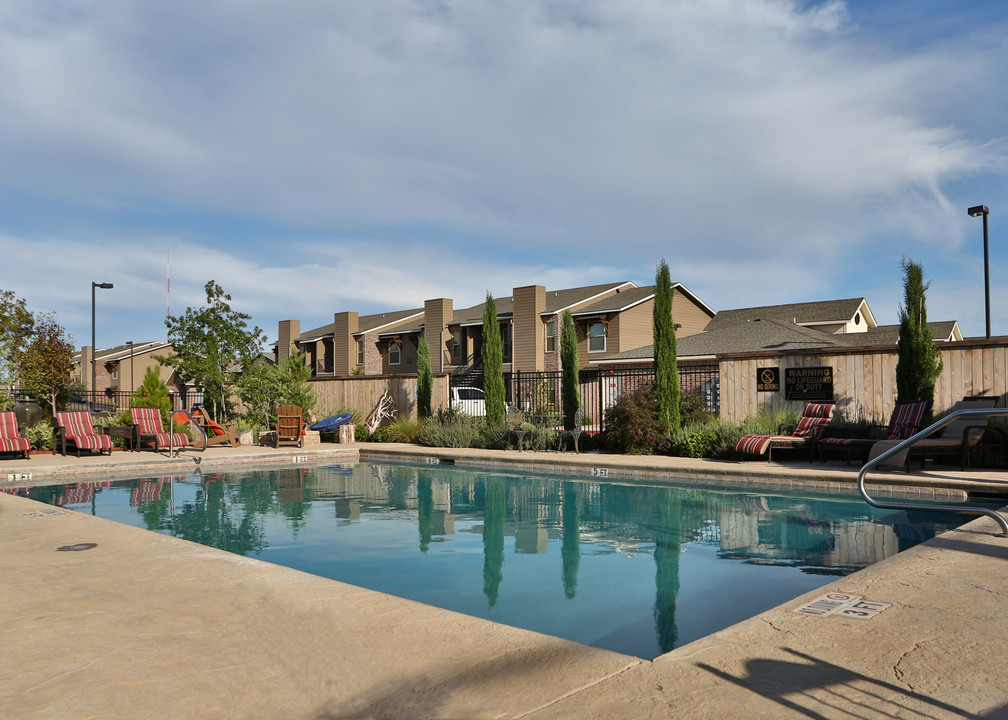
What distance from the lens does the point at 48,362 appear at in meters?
18.5

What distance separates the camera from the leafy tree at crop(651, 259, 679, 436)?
1491cm

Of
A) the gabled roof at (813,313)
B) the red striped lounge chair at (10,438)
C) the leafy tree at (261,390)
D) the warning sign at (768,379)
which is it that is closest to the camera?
the red striped lounge chair at (10,438)

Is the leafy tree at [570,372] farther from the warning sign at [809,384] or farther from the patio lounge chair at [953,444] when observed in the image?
the patio lounge chair at [953,444]

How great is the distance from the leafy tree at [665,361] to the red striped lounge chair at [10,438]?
12.9 meters

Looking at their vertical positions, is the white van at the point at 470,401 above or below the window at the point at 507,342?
below

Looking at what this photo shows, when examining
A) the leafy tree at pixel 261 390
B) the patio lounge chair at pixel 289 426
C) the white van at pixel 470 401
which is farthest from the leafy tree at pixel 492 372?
the leafy tree at pixel 261 390

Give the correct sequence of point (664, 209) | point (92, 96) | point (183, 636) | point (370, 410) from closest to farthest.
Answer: point (183, 636), point (92, 96), point (664, 209), point (370, 410)

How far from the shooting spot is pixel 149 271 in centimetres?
2478

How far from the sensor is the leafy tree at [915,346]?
→ 12906 mm

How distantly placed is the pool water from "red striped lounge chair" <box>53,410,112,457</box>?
2.70 meters

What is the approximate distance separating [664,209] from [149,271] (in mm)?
17997

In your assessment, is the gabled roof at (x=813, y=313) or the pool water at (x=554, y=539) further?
the gabled roof at (x=813, y=313)

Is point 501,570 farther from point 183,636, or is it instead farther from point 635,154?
point 635,154

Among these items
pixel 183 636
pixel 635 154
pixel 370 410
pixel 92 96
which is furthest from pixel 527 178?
pixel 183 636
